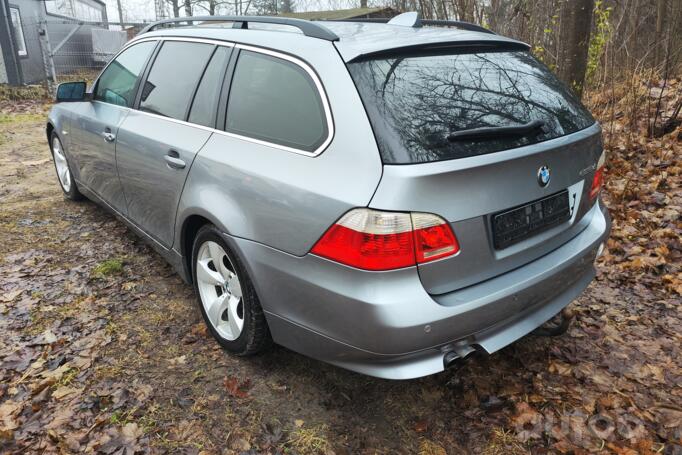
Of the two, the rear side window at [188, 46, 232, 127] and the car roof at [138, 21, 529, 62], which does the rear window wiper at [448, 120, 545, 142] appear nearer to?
the car roof at [138, 21, 529, 62]

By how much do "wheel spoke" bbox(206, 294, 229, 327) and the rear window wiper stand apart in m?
1.52

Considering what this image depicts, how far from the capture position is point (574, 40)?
5484 millimetres

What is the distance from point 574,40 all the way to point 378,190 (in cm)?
461

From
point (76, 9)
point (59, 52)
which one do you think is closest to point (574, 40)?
point (59, 52)

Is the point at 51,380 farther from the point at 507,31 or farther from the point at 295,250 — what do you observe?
the point at 507,31

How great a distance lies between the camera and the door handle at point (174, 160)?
9.60 ft

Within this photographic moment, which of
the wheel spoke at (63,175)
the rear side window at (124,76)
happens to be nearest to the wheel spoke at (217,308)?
the rear side window at (124,76)

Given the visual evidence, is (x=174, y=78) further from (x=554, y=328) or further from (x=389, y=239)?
(x=554, y=328)

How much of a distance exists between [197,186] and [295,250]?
87 centimetres

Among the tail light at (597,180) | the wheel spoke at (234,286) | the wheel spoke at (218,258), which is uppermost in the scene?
the tail light at (597,180)

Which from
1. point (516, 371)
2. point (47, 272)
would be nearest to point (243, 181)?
point (516, 371)

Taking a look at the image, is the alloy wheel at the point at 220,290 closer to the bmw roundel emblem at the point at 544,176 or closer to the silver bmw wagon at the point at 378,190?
the silver bmw wagon at the point at 378,190

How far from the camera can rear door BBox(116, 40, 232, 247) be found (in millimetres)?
2922

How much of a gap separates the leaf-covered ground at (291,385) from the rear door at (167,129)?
678mm
